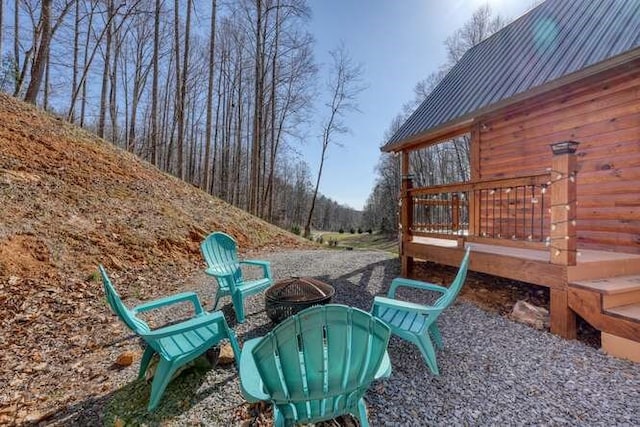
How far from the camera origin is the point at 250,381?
170 cm

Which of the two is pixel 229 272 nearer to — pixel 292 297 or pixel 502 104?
pixel 292 297

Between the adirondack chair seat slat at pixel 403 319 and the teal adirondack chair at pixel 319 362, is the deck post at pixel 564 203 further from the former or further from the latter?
the teal adirondack chair at pixel 319 362

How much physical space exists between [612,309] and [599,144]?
2571 mm

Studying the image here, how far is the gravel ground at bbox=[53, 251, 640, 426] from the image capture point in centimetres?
196

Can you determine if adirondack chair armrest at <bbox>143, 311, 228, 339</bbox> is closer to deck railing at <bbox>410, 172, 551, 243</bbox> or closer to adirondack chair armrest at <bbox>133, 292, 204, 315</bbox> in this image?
adirondack chair armrest at <bbox>133, 292, 204, 315</bbox>

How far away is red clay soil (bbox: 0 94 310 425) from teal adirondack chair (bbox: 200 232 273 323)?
1.11 metres

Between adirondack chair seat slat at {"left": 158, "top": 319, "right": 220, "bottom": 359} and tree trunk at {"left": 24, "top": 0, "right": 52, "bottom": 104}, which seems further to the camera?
tree trunk at {"left": 24, "top": 0, "right": 52, "bottom": 104}

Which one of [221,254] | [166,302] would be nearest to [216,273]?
[221,254]

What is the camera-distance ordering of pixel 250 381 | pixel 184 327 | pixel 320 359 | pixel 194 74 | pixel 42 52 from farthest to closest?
pixel 194 74
pixel 42 52
pixel 184 327
pixel 250 381
pixel 320 359

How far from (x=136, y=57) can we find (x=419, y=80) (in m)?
15.9

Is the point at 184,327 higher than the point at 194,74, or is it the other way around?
the point at 194,74

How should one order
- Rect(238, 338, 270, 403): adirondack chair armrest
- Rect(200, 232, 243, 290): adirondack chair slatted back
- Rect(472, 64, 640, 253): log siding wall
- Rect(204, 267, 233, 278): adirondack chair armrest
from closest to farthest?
Rect(238, 338, 270, 403): adirondack chair armrest < Rect(204, 267, 233, 278): adirondack chair armrest < Rect(472, 64, 640, 253): log siding wall < Rect(200, 232, 243, 290): adirondack chair slatted back

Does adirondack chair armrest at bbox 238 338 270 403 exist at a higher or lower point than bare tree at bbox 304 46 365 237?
lower

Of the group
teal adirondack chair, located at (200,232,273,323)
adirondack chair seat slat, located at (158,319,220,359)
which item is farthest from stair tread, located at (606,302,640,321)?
teal adirondack chair, located at (200,232,273,323)
